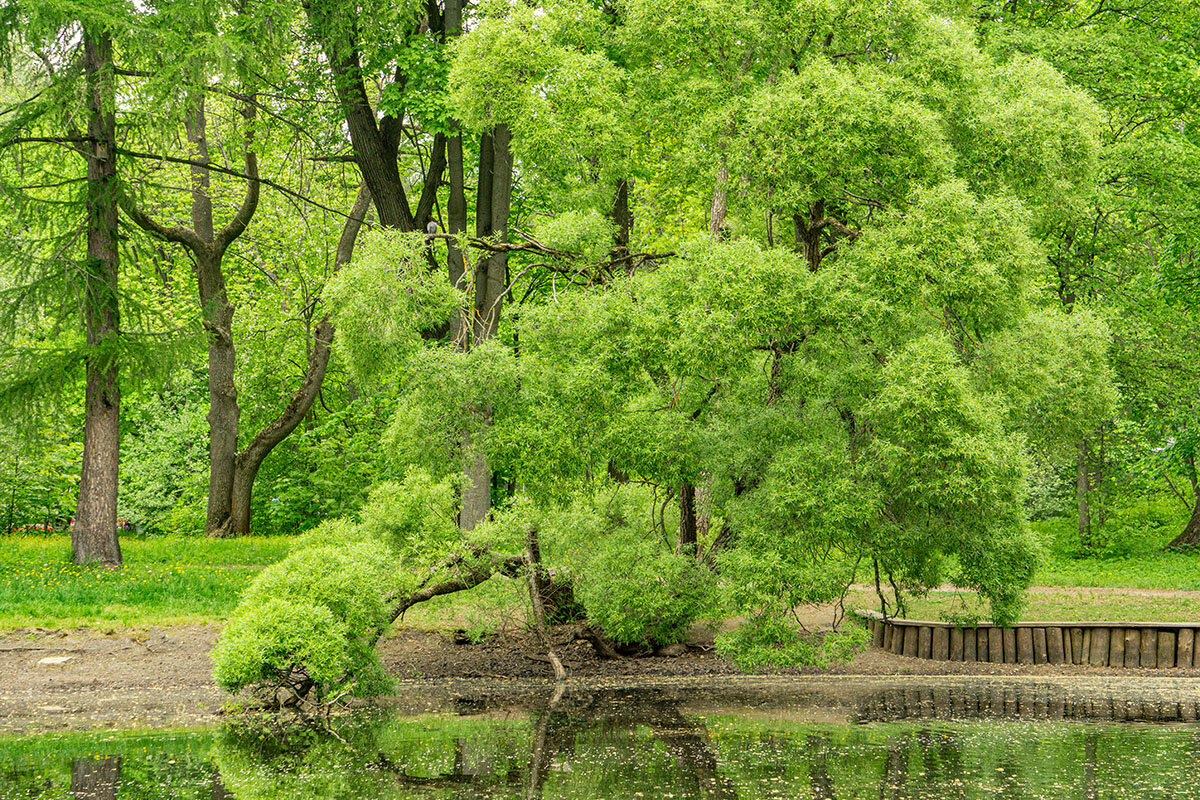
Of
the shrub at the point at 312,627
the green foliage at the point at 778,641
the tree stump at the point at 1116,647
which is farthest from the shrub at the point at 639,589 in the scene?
the tree stump at the point at 1116,647

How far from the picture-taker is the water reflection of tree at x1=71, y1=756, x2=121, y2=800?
295 inches

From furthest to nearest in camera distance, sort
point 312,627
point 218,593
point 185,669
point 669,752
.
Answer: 1. point 218,593
2. point 185,669
3. point 312,627
4. point 669,752

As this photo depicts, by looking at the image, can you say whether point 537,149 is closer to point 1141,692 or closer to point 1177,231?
point 1141,692

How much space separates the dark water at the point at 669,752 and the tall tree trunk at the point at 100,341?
7313 mm

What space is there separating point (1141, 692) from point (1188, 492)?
18.8 m

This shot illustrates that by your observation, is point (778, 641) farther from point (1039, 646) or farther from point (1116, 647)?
point (1116, 647)

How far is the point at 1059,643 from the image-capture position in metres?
14.3

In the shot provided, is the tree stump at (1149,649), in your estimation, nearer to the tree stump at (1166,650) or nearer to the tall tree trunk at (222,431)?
the tree stump at (1166,650)

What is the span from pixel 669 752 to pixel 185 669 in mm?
6547

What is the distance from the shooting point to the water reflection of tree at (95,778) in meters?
7.48

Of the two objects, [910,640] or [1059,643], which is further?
[910,640]

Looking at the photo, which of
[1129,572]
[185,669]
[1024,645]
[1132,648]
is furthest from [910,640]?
[185,669]

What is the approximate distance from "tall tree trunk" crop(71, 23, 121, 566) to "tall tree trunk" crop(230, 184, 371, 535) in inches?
256

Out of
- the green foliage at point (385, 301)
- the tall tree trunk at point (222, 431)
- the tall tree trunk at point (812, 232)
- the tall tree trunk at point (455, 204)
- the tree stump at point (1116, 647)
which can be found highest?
the tall tree trunk at point (455, 204)
